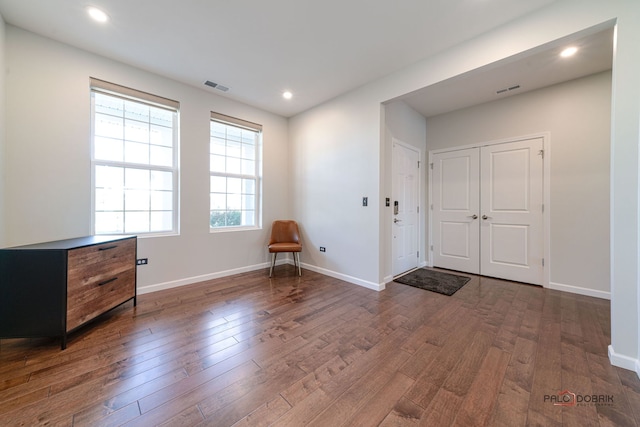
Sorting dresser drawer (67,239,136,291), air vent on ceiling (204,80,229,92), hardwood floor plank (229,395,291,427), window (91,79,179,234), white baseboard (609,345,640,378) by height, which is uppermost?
air vent on ceiling (204,80,229,92)

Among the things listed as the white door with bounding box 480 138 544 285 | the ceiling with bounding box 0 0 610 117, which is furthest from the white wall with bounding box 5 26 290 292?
the white door with bounding box 480 138 544 285

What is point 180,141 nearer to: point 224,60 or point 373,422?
point 224,60

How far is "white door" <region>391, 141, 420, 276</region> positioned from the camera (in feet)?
11.8

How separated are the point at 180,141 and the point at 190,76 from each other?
83 cm

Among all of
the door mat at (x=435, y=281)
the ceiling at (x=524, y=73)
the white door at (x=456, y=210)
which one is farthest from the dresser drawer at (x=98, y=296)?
the white door at (x=456, y=210)

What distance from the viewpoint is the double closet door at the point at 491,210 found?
129 inches

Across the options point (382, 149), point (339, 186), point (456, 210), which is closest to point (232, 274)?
point (339, 186)

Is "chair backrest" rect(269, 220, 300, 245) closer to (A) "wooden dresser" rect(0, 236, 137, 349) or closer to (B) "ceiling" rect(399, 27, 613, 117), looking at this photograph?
(A) "wooden dresser" rect(0, 236, 137, 349)

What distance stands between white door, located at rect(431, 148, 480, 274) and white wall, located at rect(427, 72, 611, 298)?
32.4 inches

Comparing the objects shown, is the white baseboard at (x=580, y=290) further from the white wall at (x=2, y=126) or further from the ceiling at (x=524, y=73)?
the white wall at (x=2, y=126)

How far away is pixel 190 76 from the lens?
3.03 m

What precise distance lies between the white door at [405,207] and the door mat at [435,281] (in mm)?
182

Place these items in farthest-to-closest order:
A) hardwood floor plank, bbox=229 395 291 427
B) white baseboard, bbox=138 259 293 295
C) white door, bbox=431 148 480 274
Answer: white door, bbox=431 148 480 274 → white baseboard, bbox=138 259 293 295 → hardwood floor plank, bbox=229 395 291 427

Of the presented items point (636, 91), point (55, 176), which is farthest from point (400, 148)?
point (55, 176)
